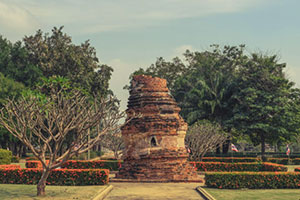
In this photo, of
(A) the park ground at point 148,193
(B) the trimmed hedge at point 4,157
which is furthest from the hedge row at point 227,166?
(B) the trimmed hedge at point 4,157

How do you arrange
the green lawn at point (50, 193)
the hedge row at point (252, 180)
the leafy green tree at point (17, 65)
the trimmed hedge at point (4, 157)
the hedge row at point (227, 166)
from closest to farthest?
1. the green lawn at point (50, 193)
2. the hedge row at point (252, 180)
3. the hedge row at point (227, 166)
4. the trimmed hedge at point (4, 157)
5. the leafy green tree at point (17, 65)

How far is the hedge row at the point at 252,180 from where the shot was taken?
24.2 meters

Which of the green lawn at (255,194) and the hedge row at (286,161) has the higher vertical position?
the hedge row at (286,161)

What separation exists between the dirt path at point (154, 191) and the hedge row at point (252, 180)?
5.05 feet

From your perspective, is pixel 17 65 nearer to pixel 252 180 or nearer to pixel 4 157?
pixel 4 157

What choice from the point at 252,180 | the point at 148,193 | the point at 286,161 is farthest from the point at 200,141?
the point at 148,193

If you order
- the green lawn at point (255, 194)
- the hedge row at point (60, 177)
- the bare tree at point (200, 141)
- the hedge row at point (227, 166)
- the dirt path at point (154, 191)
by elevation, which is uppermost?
the bare tree at point (200, 141)

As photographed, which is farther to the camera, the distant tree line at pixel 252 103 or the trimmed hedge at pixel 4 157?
the distant tree line at pixel 252 103

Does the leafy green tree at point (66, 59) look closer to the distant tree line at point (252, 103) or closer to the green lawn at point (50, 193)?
the distant tree line at point (252, 103)

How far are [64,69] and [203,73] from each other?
889 inches

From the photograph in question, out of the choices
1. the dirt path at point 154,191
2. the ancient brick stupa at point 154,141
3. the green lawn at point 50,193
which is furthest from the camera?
the ancient brick stupa at point 154,141

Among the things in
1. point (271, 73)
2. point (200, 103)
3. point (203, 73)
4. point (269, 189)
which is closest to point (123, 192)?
point (269, 189)

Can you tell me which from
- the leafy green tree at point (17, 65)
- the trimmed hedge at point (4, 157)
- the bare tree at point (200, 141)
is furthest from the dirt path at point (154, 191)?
the leafy green tree at point (17, 65)

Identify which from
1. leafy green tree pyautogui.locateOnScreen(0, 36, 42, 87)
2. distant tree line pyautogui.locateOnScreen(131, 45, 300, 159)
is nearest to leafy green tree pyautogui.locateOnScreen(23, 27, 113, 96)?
leafy green tree pyautogui.locateOnScreen(0, 36, 42, 87)
